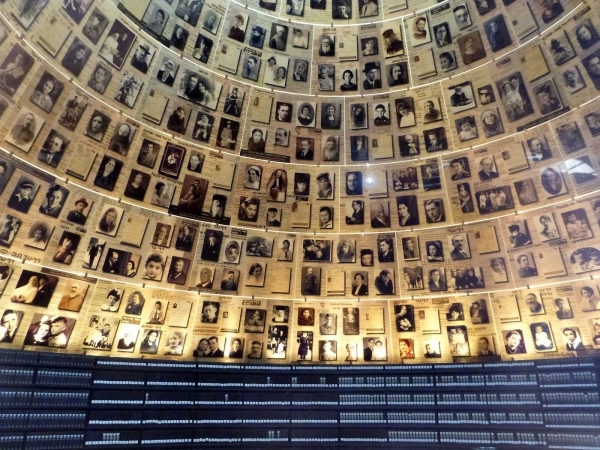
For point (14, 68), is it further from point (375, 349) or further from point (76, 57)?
→ point (375, 349)

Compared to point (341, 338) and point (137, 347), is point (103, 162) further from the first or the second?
point (341, 338)

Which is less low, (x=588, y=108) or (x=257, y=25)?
(x=257, y=25)

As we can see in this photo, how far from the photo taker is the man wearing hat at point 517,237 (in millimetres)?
14673

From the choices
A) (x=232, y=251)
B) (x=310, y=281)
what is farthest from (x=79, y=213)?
(x=310, y=281)

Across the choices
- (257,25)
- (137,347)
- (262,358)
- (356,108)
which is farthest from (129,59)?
(262,358)

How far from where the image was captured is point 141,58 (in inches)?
558

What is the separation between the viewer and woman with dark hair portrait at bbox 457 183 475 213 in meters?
15.5

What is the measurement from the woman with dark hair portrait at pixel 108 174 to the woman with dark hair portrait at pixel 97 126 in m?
0.73

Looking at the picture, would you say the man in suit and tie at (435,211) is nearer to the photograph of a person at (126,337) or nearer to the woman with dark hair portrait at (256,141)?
the woman with dark hair portrait at (256,141)

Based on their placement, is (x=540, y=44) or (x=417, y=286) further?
(x=417, y=286)

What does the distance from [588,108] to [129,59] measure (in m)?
13.9

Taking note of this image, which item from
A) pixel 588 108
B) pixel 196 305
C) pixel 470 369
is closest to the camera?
pixel 588 108

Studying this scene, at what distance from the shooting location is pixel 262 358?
15984 mm

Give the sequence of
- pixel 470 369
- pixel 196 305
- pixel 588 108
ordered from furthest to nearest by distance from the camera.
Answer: pixel 196 305 < pixel 470 369 < pixel 588 108
